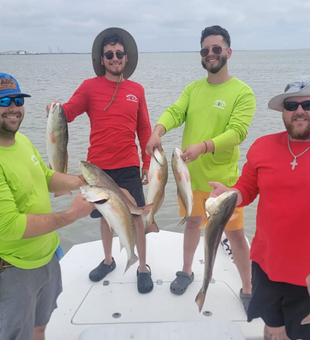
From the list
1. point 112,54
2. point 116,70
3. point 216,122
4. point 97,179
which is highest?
point 112,54

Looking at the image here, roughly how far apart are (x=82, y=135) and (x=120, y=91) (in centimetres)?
949

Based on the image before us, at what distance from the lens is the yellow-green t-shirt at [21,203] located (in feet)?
7.43

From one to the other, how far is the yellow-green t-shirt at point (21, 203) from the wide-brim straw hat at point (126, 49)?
66.4 inches

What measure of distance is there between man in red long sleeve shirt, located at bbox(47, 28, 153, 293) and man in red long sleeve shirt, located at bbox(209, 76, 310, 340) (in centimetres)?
150

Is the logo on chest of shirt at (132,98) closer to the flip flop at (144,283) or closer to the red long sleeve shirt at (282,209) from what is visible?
the red long sleeve shirt at (282,209)

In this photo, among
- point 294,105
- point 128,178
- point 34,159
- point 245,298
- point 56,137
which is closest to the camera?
point 294,105

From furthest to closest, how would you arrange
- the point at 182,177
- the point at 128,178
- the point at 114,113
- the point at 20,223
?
the point at 128,178, the point at 114,113, the point at 182,177, the point at 20,223

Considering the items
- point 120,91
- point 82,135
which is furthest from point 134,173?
point 82,135

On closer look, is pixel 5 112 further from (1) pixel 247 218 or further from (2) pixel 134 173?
(1) pixel 247 218

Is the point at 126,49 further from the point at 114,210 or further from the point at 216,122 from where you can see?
the point at 114,210

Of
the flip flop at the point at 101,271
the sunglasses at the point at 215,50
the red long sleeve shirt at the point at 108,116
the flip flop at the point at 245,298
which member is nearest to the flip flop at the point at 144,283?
the flip flop at the point at 101,271

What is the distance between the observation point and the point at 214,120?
3.57 m

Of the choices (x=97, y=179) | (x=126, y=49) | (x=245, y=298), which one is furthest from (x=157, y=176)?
(x=126, y=49)

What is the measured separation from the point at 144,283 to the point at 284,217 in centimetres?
196
